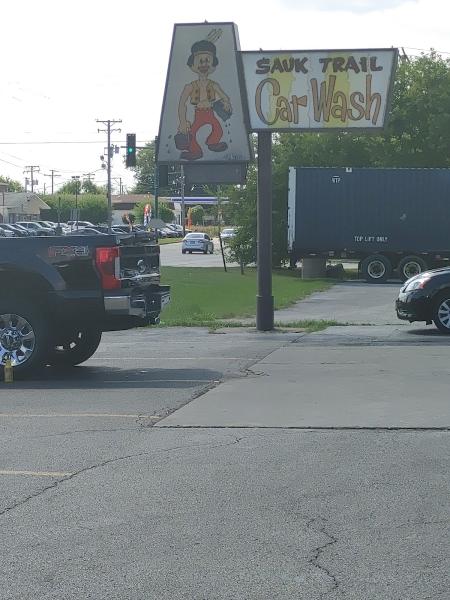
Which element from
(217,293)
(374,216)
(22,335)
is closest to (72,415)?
(22,335)

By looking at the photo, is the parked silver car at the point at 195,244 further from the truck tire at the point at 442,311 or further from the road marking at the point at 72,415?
the road marking at the point at 72,415

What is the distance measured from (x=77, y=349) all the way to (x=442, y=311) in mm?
7143

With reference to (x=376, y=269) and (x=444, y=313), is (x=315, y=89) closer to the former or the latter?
(x=444, y=313)

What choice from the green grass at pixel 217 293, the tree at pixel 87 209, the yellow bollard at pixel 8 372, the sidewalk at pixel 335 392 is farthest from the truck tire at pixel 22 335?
the tree at pixel 87 209

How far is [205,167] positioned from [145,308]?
31.3ft

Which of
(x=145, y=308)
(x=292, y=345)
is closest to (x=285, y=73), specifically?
(x=292, y=345)

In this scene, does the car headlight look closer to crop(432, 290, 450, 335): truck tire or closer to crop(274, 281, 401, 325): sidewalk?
crop(432, 290, 450, 335): truck tire

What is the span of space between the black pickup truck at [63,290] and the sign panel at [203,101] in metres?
8.85

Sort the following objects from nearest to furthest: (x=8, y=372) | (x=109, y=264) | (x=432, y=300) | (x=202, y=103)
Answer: (x=109, y=264)
(x=8, y=372)
(x=432, y=300)
(x=202, y=103)

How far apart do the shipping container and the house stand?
279ft

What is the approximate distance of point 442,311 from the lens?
18.3 m

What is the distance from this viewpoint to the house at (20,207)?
123 m

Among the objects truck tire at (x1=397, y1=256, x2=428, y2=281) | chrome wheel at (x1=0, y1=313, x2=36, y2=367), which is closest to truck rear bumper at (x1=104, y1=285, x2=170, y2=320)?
chrome wheel at (x1=0, y1=313, x2=36, y2=367)

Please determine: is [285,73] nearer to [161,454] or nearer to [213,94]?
[213,94]
